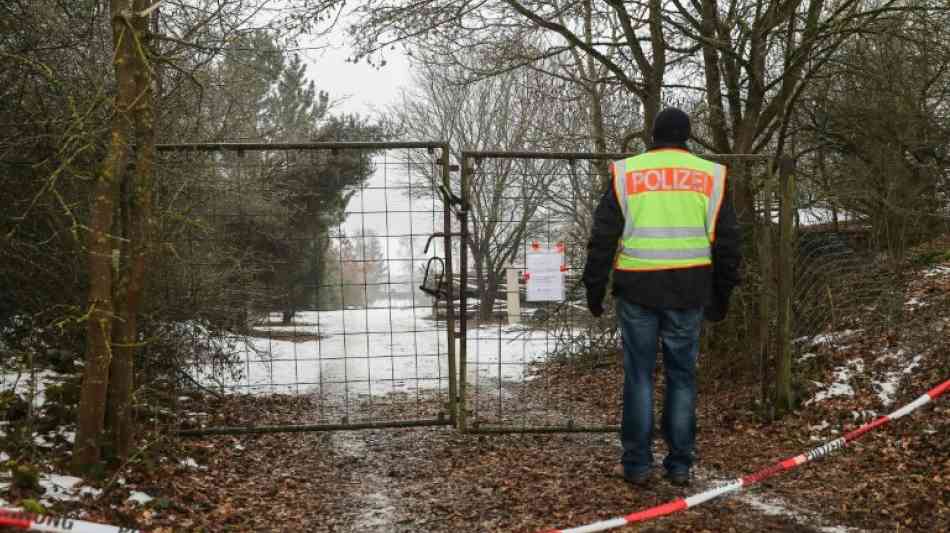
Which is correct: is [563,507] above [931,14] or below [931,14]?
below

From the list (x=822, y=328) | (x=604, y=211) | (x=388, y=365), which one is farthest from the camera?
(x=388, y=365)

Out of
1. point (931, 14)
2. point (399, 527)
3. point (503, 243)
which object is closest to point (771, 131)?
point (931, 14)

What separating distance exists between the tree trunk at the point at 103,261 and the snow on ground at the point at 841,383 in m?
5.43

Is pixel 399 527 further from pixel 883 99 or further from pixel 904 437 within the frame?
pixel 883 99

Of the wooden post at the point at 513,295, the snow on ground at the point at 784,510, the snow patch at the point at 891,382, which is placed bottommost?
the snow on ground at the point at 784,510

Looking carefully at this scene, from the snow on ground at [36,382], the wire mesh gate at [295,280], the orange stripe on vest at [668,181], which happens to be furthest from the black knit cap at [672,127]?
the snow on ground at [36,382]

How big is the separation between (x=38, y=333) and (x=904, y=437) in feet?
22.5

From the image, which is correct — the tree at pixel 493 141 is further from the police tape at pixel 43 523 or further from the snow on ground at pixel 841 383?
the police tape at pixel 43 523

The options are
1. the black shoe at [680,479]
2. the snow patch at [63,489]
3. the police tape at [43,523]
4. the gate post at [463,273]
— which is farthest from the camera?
the gate post at [463,273]

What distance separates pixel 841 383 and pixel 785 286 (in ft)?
3.90

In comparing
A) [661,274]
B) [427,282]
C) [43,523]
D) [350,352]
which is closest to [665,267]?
[661,274]

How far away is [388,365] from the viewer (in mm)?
12133

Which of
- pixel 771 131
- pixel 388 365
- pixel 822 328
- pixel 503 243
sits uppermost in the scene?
pixel 771 131

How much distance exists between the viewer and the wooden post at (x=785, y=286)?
632 cm
